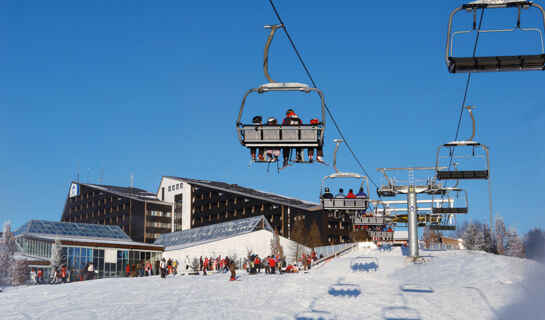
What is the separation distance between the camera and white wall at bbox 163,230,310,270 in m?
77.8

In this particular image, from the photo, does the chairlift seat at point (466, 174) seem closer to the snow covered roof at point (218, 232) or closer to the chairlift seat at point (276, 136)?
the chairlift seat at point (276, 136)

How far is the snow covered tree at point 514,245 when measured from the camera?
104 m

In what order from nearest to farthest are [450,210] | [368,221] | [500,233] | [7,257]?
[368,221] < [450,210] < [7,257] < [500,233]

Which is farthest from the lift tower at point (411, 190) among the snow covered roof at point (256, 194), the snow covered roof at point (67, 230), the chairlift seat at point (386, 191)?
the snow covered roof at point (256, 194)

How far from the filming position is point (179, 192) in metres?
125

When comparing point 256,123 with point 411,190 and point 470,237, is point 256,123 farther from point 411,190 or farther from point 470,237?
point 470,237

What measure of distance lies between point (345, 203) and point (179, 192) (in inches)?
3932

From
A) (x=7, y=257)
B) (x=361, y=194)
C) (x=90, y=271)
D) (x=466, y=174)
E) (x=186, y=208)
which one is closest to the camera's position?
(x=361, y=194)

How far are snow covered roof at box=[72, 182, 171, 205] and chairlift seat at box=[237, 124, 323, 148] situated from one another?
110981mm

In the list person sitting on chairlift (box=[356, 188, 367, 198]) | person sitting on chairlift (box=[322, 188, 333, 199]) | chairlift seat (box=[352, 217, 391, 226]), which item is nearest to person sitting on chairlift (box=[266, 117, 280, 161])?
person sitting on chairlift (box=[322, 188, 333, 199])

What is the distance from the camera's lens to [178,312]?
76.4 ft

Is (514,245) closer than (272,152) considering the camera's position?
No

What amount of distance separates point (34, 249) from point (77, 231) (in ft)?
56.6

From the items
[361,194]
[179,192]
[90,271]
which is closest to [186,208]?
[179,192]
